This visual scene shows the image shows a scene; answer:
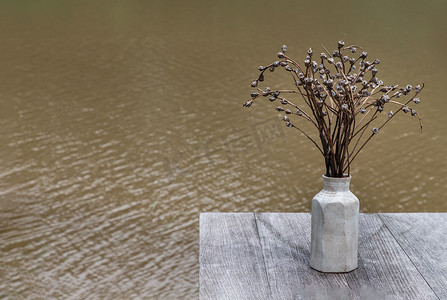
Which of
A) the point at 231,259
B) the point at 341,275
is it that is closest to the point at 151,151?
the point at 231,259

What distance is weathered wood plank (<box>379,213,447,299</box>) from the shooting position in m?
1.41

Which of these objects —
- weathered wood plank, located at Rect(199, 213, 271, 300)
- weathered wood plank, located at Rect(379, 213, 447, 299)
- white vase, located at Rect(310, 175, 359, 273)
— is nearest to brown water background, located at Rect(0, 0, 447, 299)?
weathered wood plank, located at Rect(199, 213, 271, 300)

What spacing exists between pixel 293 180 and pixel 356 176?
1.37 feet

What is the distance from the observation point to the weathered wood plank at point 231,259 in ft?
4.43

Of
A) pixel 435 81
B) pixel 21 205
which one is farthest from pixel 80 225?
pixel 435 81

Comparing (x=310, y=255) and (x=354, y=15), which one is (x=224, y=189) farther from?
(x=354, y=15)

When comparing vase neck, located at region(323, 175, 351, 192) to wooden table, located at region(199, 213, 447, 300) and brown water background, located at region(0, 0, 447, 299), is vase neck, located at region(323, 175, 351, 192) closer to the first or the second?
wooden table, located at region(199, 213, 447, 300)

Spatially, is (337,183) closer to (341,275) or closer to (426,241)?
(341,275)

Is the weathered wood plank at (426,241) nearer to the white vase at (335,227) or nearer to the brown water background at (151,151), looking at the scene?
the white vase at (335,227)

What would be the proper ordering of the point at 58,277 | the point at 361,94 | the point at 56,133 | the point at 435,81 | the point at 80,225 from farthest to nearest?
the point at 435,81
the point at 56,133
the point at 80,225
the point at 58,277
the point at 361,94

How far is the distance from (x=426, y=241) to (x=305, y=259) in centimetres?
31

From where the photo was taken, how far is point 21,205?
3.61 m

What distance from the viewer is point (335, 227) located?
4.59 feet

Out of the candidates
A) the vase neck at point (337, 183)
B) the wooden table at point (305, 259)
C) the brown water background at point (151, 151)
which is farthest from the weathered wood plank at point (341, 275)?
the brown water background at point (151, 151)
